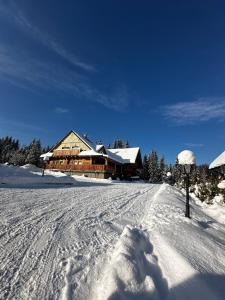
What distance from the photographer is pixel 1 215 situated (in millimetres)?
5359

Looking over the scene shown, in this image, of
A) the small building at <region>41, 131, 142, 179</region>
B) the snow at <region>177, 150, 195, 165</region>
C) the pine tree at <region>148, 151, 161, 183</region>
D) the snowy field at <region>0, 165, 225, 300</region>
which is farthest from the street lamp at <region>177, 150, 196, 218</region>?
the pine tree at <region>148, 151, 161, 183</region>

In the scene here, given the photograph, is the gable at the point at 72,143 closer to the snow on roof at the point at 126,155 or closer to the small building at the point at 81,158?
the small building at the point at 81,158

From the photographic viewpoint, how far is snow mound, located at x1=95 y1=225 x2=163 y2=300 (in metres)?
2.37

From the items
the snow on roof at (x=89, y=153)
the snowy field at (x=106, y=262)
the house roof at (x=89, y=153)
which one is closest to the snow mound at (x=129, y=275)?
the snowy field at (x=106, y=262)

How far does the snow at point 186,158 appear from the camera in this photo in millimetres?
6348

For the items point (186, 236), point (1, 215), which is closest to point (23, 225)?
point (1, 215)

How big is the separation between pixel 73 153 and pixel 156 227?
3588 centimetres

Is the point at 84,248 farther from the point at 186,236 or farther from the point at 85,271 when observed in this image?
the point at 186,236

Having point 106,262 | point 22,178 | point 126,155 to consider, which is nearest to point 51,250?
point 106,262

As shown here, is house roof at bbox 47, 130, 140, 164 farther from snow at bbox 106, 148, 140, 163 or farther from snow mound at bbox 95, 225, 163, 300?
snow mound at bbox 95, 225, 163, 300

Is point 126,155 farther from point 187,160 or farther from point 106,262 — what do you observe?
point 106,262

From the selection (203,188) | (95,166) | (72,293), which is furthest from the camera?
(95,166)

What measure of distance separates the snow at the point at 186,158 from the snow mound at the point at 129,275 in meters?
3.29

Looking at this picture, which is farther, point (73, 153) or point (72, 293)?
point (73, 153)
